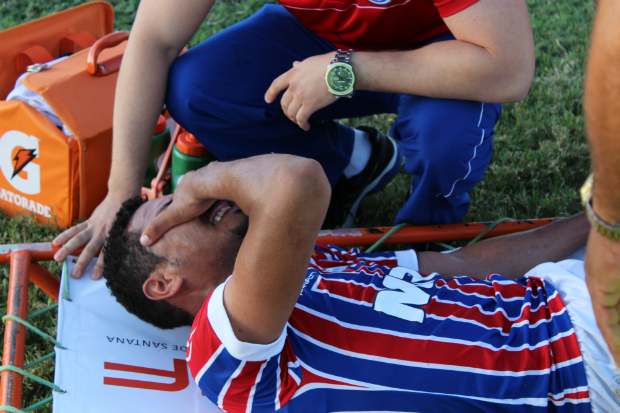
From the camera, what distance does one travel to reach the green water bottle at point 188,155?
2.41 m

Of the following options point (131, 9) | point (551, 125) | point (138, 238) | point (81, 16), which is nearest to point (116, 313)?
point (138, 238)

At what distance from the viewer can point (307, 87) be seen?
5.88 feet

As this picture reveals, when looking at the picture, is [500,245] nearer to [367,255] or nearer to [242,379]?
[367,255]

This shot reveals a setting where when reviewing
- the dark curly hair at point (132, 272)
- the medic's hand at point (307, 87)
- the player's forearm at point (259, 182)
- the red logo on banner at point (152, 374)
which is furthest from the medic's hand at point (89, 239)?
the medic's hand at point (307, 87)

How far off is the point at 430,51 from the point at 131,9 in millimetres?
3296

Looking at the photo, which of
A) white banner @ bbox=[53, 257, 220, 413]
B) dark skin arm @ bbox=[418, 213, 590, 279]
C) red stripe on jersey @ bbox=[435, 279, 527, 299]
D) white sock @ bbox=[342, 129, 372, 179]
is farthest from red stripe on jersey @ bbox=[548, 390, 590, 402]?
white sock @ bbox=[342, 129, 372, 179]

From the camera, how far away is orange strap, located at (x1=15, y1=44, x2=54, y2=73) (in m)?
2.62

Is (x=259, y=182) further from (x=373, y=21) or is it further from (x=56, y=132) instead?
(x=56, y=132)

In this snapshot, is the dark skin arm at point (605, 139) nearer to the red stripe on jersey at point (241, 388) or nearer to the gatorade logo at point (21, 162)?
the red stripe on jersey at point (241, 388)

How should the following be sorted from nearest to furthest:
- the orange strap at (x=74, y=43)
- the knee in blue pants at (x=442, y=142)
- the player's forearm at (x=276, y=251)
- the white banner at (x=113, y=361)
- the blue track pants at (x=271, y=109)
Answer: the player's forearm at (x=276, y=251) → the white banner at (x=113, y=361) → the knee in blue pants at (x=442, y=142) → the blue track pants at (x=271, y=109) → the orange strap at (x=74, y=43)

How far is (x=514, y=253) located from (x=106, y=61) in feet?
7.05

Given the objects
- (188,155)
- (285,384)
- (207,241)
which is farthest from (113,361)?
(188,155)

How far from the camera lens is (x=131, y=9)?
13.8ft

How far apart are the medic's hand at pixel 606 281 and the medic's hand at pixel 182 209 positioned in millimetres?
978
